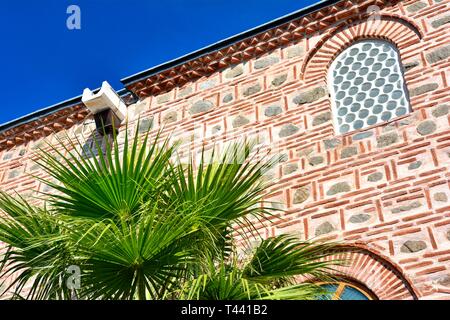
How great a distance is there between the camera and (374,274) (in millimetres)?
6488

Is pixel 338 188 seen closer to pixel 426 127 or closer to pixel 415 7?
pixel 426 127

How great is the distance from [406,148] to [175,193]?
2.67 m

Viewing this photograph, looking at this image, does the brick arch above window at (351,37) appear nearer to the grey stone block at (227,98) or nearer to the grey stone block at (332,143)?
the grey stone block at (227,98)

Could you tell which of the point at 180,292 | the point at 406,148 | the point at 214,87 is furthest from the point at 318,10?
the point at 180,292

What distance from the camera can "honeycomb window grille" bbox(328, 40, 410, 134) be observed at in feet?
25.9

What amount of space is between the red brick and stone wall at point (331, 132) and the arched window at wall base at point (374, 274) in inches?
0.4

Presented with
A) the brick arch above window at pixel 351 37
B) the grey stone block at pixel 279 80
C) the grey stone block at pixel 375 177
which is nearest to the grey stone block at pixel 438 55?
the brick arch above window at pixel 351 37

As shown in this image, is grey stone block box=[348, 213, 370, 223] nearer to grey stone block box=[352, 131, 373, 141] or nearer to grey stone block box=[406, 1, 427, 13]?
grey stone block box=[352, 131, 373, 141]

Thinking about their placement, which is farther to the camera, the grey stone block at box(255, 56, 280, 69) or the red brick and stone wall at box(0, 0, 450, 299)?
the grey stone block at box(255, 56, 280, 69)

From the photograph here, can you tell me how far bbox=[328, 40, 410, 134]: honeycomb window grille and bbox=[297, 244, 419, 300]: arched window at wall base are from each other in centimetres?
158

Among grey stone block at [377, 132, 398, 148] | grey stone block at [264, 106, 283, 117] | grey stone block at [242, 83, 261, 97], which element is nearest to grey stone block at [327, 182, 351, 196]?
grey stone block at [377, 132, 398, 148]

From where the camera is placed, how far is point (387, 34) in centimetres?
850

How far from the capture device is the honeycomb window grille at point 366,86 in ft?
25.9
